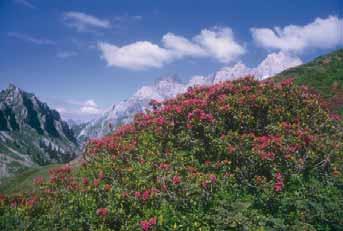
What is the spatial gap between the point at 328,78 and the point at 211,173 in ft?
83.0

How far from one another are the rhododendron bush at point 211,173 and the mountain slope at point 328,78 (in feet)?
38.3

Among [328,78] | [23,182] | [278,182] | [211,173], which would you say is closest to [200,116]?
[211,173]

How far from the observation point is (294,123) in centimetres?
1556

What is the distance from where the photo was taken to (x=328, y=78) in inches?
1357

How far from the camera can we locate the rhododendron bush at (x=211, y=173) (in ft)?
37.7

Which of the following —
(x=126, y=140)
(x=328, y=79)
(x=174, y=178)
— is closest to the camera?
(x=174, y=178)

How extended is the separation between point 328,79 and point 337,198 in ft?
77.4

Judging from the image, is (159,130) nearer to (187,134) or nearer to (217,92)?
(187,134)

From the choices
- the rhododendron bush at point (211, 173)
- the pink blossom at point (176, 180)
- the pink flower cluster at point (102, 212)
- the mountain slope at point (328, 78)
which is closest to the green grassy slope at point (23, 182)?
the mountain slope at point (328, 78)

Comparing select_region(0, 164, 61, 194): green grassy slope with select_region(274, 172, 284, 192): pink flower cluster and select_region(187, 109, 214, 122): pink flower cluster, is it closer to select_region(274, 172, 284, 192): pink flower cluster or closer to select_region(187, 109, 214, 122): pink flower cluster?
select_region(187, 109, 214, 122): pink flower cluster

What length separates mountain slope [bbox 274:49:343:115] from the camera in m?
29.3

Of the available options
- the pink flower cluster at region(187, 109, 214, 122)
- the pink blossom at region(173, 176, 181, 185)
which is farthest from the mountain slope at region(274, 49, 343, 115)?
the pink blossom at region(173, 176, 181, 185)

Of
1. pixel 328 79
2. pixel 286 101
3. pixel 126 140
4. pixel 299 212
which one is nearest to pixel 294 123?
pixel 286 101

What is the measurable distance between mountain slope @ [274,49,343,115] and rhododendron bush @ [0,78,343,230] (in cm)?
1167
